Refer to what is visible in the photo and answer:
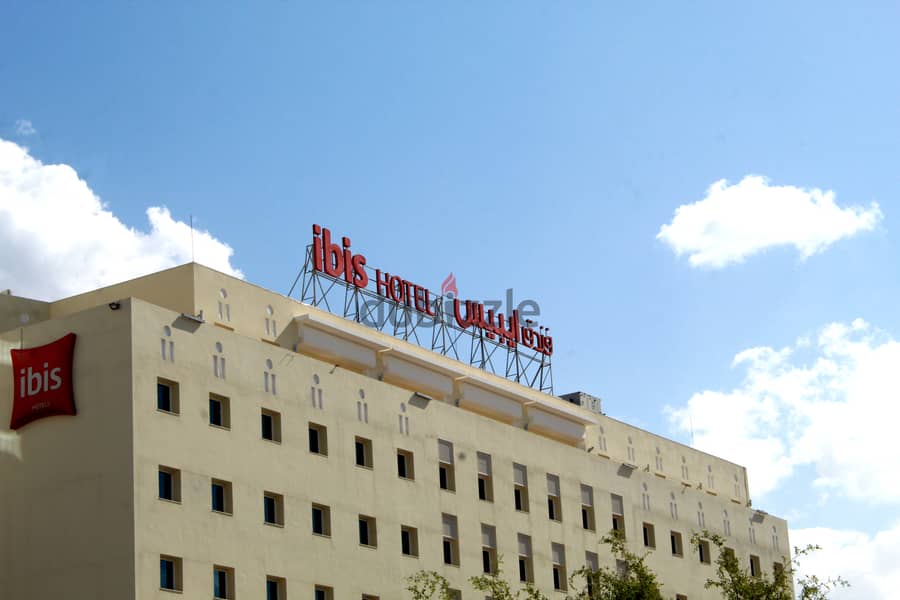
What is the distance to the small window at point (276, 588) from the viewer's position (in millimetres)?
68438

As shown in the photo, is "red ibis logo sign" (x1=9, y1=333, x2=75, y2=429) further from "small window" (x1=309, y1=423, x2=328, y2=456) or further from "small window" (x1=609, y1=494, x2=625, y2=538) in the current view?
"small window" (x1=609, y1=494, x2=625, y2=538)

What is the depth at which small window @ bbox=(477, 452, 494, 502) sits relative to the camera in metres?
82.7

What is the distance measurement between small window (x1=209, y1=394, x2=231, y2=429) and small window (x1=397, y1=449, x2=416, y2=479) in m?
11.7

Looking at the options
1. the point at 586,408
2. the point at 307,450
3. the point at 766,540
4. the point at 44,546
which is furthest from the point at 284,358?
the point at 766,540

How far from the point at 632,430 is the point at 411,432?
2524cm

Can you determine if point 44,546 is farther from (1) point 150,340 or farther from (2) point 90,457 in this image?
(1) point 150,340

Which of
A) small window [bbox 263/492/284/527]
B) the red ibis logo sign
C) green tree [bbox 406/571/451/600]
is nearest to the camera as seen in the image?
the red ibis logo sign

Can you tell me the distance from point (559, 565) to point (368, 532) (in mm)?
15529

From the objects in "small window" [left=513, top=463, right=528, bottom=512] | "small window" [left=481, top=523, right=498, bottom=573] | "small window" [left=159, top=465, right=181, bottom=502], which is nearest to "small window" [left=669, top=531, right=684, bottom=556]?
"small window" [left=513, top=463, right=528, bottom=512]

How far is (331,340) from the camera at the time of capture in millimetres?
78000

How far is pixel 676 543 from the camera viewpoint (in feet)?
319

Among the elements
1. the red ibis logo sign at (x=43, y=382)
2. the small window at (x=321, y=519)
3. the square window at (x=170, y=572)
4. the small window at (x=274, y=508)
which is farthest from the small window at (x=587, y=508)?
the red ibis logo sign at (x=43, y=382)

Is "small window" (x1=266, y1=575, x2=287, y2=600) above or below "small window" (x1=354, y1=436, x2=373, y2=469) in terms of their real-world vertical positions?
below

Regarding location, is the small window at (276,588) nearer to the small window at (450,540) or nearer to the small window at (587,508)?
the small window at (450,540)
